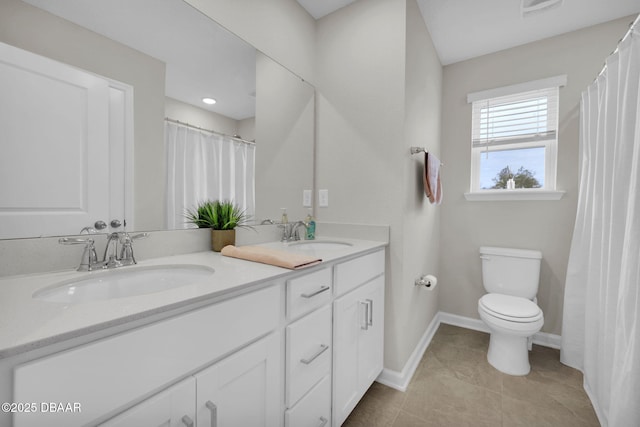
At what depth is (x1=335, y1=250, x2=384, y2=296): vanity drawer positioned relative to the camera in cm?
127

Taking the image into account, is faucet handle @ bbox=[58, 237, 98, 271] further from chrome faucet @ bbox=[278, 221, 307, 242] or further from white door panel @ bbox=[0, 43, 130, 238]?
chrome faucet @ bbox=[278, 221, 307, 242]

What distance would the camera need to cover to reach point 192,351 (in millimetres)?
676

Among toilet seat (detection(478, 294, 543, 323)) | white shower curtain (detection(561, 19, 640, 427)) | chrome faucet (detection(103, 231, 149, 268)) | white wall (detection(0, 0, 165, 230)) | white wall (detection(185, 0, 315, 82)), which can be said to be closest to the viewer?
white wall (detection(0, 0, 165, 230))

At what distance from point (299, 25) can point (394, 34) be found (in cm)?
66

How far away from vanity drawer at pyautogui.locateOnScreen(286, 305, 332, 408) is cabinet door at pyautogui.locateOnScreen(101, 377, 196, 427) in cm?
36

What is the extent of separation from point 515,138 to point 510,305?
56.4 inches

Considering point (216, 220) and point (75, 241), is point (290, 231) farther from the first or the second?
point (75, 241)

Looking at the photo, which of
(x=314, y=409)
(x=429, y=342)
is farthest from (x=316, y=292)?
(x=429, y=342)

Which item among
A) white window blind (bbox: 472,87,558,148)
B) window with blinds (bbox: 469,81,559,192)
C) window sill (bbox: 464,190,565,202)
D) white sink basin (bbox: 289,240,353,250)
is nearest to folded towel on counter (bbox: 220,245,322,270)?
white sink basin (bbox: 289,240,353,250)

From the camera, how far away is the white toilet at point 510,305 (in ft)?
5.84

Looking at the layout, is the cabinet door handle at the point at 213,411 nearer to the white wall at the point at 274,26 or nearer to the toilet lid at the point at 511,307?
the white wall at the point at 274,26

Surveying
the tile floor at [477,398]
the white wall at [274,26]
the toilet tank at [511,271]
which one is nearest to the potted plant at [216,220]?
the white wall at [274,26]

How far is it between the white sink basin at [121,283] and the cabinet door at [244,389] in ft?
1.05

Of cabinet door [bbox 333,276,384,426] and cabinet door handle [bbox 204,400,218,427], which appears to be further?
cabinet door [bbox 333,276,384,426]
